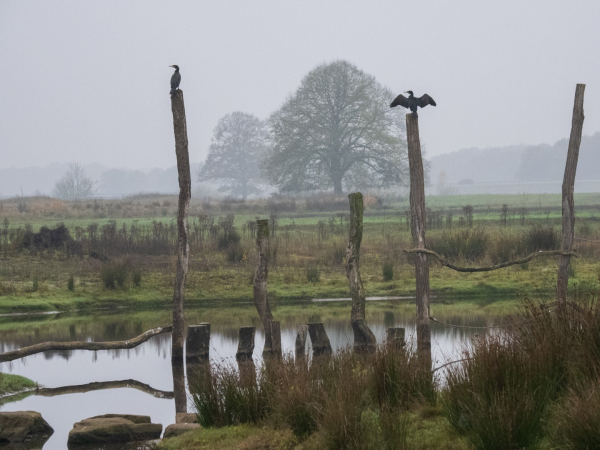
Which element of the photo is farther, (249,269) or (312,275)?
(249,269)

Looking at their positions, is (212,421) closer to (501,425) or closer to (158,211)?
(501,425)

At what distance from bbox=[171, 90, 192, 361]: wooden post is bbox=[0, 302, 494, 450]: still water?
0.56 metres

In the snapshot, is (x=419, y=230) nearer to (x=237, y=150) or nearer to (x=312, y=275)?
(x=312, y=275)

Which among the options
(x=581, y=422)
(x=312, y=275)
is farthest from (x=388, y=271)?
(x=581, y=422)

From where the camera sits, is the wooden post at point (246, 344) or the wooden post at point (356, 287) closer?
the wooden post at point (356, 287)

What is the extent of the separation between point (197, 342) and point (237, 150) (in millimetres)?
75311

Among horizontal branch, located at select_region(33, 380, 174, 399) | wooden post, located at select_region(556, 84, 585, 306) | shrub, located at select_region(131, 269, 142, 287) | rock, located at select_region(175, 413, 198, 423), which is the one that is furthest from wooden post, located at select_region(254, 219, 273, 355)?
shrub, located at select_region(131, 269, 142, 287)

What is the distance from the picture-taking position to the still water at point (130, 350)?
9.68 m

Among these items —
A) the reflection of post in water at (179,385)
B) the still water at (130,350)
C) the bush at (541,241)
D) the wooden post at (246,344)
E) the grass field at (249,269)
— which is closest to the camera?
the still water at (130,350)

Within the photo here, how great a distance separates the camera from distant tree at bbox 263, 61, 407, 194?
49938 mm

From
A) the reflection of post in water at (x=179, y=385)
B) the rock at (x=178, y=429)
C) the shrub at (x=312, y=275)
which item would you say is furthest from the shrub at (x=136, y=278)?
the rock at (x=178, y=429)

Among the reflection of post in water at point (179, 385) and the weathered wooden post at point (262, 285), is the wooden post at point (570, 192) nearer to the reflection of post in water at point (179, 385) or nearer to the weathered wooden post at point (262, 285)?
the weathered wooden post at point (262, 285)

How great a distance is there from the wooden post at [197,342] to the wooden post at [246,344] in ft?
1.58

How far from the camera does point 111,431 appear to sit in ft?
26.2
